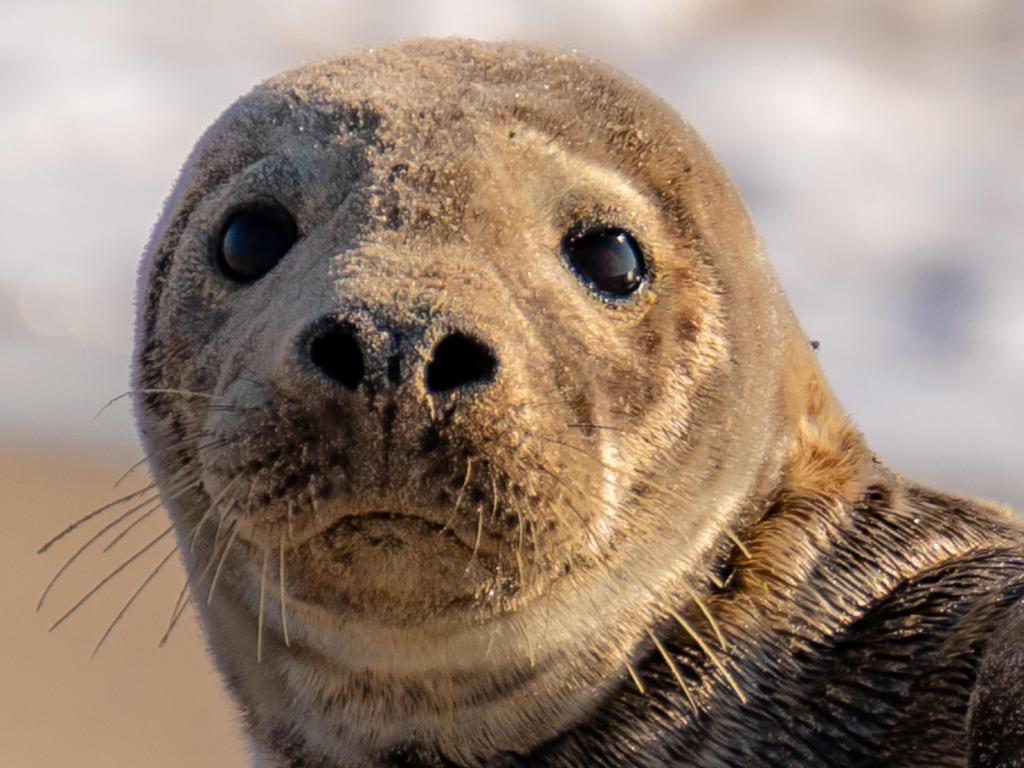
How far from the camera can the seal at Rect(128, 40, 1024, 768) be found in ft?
8.52

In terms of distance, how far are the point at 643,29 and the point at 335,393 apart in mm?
13714

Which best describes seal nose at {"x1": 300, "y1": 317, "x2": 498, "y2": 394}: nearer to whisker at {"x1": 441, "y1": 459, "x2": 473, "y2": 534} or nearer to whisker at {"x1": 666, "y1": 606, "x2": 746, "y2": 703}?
whisker at {"x1": 441, "y1": 459, "x2": 473, "y2": 534}

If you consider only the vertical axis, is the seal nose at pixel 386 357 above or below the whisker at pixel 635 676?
above

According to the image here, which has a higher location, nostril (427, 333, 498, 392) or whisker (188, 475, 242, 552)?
whisker (188, 475, 242, 552)

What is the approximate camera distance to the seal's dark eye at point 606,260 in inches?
119

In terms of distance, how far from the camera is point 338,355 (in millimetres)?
2537

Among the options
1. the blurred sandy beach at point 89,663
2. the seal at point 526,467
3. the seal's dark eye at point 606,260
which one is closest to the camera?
the seal at point 526,467

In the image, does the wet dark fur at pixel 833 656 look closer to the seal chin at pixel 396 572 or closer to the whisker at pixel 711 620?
the whisker at pixel 711 620

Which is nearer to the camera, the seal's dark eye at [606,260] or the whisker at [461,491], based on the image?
the whisker at [461,491]

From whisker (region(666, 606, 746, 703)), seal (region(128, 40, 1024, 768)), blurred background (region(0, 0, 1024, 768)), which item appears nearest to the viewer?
seal (region(128, 40, 1024, 768))

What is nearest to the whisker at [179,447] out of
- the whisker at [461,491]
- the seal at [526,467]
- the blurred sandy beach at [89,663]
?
the seal at [526,467]

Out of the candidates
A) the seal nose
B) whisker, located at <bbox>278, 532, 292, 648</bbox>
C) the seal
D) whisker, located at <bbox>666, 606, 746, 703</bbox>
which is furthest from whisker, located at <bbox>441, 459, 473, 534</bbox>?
whisker, located at <bbox>666, 606, 746, 703</bbox>

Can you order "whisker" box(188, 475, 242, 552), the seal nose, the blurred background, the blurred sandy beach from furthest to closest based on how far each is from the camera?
the blurred background
the blurred sandy beach
"whisker" box(188, 475, 242, 552)
the seal nose

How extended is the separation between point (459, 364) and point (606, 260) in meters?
0.58
